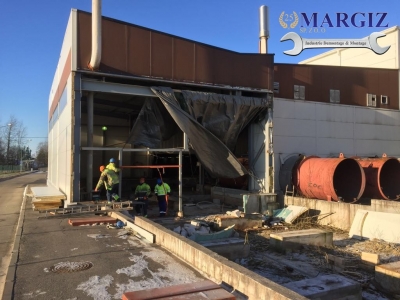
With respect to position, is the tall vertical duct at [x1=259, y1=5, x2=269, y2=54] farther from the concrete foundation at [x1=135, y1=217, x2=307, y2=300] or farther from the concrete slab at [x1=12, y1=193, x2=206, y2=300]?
the concrete foundation at [x1=135, y1=217, x2=307, y2=300]

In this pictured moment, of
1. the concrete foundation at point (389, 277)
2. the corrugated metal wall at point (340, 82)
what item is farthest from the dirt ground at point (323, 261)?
the corrugated metal wall at point (340, 82)

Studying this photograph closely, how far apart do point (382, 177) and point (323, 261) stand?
1078 centimetres

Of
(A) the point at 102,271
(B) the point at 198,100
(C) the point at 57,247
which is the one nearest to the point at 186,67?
(B) the point at 198,100

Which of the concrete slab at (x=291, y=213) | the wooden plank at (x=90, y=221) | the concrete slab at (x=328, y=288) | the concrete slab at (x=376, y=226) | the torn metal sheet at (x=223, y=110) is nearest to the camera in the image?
the concrete slab at (x=328, y=288)

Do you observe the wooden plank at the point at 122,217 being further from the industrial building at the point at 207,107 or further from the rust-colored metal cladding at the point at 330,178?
the rust-colored metal cladding at the point at 330,178

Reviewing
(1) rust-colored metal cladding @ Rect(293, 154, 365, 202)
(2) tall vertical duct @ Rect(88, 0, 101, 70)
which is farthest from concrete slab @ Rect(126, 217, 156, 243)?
(1) rust-colored metal cladding @ Rect(293, 154, 365, 202)

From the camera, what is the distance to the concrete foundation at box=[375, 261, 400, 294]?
6473mm

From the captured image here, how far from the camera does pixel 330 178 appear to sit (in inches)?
565

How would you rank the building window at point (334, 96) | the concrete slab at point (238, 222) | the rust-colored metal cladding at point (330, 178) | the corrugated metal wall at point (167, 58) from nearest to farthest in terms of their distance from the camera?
the concrete slab at point (238, 222)
the corrugated metal wall at point (167, 58)
the rust-colored metal cladding at point (330, 178)
the building window at point (334, 96)

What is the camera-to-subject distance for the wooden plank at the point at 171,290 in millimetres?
4453

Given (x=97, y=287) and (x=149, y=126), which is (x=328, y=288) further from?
(x=149, y=126)

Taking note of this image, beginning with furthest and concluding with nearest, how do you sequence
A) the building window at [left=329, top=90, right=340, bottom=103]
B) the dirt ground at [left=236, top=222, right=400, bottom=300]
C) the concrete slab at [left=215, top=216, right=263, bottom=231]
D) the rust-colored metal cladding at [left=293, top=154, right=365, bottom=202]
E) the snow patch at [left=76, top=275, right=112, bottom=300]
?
the building window at [left=329, top=90, right=340, bottom=103] < the rust-colored metal cladding at [left=293, top=154, right=365, bottom=202] < the concrete slab at [left=215, top=216, right=263, bottom=231] < the dirt ground at [left=236, top=222, right=400, bottom=300] < the snow patch at [left=76, top=275, right=112, bottom=300]

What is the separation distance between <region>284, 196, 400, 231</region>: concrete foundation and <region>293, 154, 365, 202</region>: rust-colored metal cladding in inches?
40.8

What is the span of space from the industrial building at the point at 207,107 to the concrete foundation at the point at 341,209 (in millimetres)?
2940
